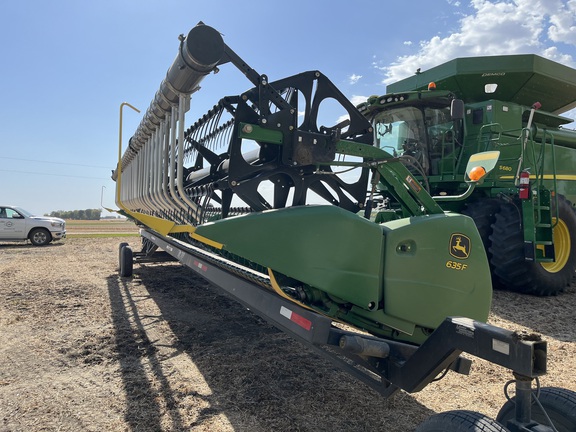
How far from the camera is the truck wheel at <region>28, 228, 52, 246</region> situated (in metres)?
14.7

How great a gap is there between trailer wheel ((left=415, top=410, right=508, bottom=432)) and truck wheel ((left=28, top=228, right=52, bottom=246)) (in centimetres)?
1590

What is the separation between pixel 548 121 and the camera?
303 inches

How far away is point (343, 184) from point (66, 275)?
6.74m

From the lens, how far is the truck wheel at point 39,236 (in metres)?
14.7

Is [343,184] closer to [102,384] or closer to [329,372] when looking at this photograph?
[329,372]

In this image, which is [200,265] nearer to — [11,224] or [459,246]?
[459,246]

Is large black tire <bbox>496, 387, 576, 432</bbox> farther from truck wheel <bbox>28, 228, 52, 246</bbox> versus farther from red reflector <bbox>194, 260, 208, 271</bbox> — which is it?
truck wheel <bbox>28, 228, 52, 246</bbox>

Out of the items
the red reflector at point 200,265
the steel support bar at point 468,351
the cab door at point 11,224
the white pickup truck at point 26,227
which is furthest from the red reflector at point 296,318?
the cab door at point 11,224

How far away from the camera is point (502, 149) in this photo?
6734mm

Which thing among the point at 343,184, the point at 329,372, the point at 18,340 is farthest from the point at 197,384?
the point at 18,340

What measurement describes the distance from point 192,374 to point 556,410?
2429 mm

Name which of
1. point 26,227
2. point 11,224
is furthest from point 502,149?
point 11,224

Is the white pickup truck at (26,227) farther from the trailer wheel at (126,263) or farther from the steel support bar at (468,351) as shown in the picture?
the steel support bar at (468,351)

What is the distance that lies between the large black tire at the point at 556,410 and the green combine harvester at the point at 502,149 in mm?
4030
